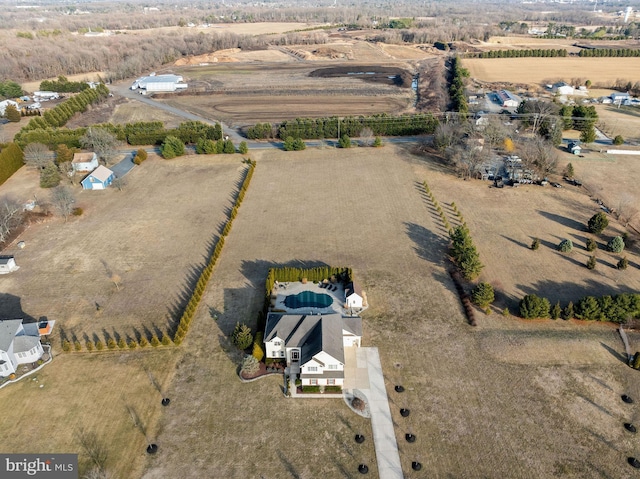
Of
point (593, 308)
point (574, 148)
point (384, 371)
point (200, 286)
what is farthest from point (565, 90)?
point (200, 286)

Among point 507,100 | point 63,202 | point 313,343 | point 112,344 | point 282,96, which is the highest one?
point 507,100

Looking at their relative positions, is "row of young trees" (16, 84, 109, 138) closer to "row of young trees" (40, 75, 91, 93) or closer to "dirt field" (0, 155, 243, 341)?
"row of young trees" (40, 75, 91, 93)

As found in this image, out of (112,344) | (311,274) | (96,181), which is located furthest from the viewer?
(96,181)

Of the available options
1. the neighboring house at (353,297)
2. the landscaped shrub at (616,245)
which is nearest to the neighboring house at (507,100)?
the landscaped shrub at (616,245)

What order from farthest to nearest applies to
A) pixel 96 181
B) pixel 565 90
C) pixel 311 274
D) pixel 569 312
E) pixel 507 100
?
pixel 565 90
pixel 507 100
pixel 96 181
pixel 311 274
pixel 569 312

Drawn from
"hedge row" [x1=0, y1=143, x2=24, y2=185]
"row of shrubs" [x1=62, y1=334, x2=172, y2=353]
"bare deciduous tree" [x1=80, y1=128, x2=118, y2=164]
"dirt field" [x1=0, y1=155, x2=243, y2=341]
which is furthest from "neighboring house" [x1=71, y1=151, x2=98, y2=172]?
"row of shrubs" [x1=62, y1=334, x2=172, y2=353]

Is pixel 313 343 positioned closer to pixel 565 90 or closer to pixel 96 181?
pixel 96 181
